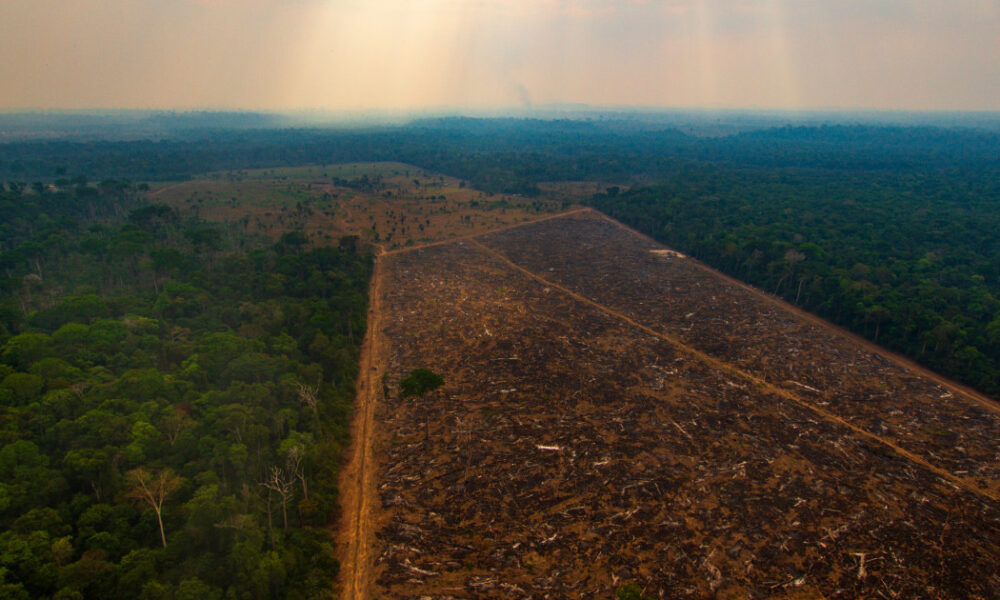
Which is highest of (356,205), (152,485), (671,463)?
(356,205)

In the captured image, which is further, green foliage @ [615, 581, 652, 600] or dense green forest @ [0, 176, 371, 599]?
dense green forest @ [0, 176, 371, 599]

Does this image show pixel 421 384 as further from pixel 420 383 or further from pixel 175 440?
pixel 175 440

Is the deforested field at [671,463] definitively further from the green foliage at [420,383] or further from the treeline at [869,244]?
the treeline at [869,244]

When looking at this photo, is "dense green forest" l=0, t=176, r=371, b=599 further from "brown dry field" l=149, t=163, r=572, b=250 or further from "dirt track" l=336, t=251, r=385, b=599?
"brown dry field" l=149, t=163, r=572, b=250

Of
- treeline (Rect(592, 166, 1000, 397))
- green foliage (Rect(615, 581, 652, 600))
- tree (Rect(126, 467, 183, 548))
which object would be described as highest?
treeline (Rect(592, 166, 1000, 397))

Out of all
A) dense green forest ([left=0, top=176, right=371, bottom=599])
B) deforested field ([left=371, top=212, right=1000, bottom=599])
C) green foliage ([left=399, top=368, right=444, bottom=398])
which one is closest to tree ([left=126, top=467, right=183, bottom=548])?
dense green forest ([left=0, top=176, right=371, bottom=599])

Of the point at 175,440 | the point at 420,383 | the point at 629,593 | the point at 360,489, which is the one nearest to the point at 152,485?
the point at 175,440

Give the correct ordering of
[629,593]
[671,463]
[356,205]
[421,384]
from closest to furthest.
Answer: [629,593] → [671,463] → [421,384] → [356,205]
